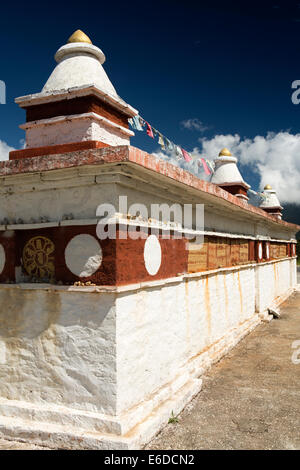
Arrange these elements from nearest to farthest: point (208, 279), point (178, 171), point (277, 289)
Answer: point (178, 171) < point (208, 279) < point (277, 289)

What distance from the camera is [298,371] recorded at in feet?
21.7

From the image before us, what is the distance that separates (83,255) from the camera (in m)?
4.29

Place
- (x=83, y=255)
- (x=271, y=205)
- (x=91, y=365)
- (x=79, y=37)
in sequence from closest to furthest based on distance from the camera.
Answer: (x=91, y=365) < (x=83, y=255) < (x=79, y=37) < (x=271, y=205)

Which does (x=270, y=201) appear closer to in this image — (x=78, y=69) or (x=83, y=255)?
(x=78, y=69)

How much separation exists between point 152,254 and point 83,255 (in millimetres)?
973

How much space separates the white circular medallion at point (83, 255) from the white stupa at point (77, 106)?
43.5 inches

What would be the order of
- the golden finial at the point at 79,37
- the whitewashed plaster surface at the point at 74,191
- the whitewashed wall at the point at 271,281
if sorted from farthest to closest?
the whitewashed wall at the point at 271,281 → the golden finial at the point at 79,37 → the whitewashed plaster surface at the point at 74,191

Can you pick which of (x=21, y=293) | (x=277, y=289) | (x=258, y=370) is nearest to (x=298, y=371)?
(x=258, y=370)

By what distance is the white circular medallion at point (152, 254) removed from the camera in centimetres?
476

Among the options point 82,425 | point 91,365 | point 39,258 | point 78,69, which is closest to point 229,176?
point 78,69

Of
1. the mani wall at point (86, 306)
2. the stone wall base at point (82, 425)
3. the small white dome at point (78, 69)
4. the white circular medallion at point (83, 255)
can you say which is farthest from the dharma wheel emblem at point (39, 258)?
the small white dome at point (78, 69)

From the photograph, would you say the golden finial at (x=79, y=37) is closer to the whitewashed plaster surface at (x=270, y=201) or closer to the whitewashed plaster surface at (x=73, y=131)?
the whitewashed plaster surface at (x=73, y=131)

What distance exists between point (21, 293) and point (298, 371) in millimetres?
4733
